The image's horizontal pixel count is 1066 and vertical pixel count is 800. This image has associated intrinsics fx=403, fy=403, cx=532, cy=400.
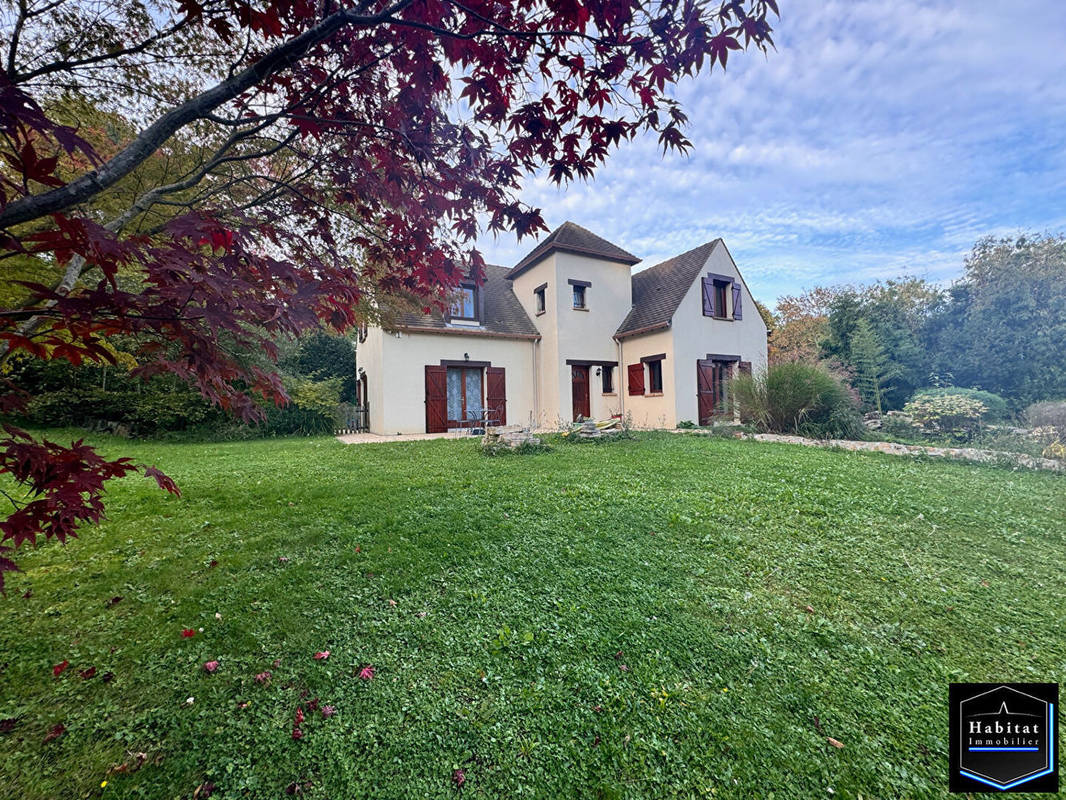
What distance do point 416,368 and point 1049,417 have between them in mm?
15446

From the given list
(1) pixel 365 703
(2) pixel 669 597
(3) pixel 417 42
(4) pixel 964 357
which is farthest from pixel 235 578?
(4) pixel 964 357

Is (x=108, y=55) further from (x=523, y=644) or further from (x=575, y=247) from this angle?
(x=575, y=247)

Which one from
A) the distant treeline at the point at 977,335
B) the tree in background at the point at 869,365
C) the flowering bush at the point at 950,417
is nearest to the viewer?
the flowering bush at the point at 950,417

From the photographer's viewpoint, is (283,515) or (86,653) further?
(283,515)

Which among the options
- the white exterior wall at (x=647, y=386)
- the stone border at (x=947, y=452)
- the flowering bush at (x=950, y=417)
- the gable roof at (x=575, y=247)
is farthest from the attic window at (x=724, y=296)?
the flowering bush at (x=950, y=417)

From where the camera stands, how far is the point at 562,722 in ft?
5.43

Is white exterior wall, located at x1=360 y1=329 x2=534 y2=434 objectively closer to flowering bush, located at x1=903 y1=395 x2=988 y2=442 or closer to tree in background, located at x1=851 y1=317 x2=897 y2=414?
flowering bush, located at x1=903 y1=395 x2=988 y2=442

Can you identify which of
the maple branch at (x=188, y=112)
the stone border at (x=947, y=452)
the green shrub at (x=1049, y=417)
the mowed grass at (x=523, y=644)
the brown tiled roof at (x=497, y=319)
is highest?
the brown tiled roof at (x=497, y=319)

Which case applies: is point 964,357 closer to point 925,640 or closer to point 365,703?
point 925,640

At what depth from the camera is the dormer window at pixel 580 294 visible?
13.2 meters

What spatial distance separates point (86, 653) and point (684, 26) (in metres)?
4.37

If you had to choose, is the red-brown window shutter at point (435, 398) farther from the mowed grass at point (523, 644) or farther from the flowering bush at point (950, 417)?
the flowering bush at point (950, 417)

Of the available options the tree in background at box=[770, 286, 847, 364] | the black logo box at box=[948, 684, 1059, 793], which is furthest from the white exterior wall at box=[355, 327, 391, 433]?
the tree in background at box=[770, 286, 847, 364]

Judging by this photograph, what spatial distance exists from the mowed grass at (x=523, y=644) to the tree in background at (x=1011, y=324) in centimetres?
1667
